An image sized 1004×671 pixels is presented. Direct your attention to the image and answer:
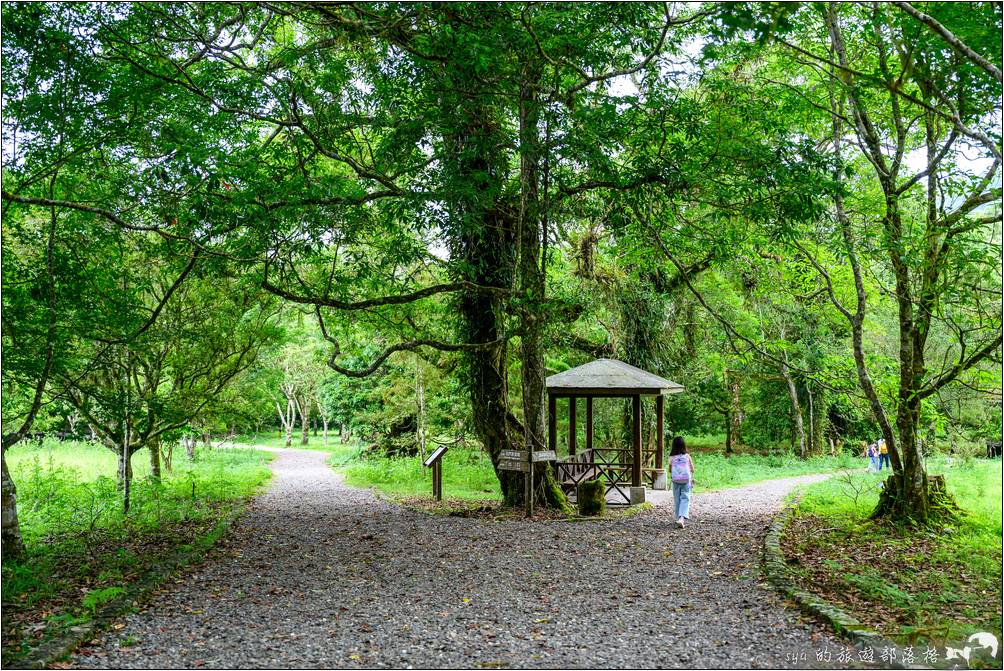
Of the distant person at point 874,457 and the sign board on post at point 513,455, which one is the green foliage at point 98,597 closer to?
the sign board on post at point 513,455

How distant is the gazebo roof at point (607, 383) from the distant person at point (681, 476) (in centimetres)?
264

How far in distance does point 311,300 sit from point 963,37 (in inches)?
273

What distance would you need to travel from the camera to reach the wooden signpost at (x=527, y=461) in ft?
33.9

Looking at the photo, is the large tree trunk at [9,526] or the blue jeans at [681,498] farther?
the blue jeans at [681,498]

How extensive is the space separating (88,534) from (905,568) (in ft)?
29.1

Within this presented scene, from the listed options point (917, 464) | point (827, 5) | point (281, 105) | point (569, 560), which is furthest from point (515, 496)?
point (827, 5)

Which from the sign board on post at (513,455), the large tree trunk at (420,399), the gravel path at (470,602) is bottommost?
the gravel path at (470,602)

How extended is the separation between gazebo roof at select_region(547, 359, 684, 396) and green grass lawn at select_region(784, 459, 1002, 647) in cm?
307

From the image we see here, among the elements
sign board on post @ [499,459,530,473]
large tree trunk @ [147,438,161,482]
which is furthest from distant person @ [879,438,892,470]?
large tree trunk @ [147,438,161,482]

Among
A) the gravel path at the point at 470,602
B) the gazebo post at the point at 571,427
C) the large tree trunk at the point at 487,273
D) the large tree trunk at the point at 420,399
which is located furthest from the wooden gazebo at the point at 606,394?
the large tree trunk at the point at 420,399

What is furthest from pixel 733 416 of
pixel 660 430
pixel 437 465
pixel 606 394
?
pixel 437 465

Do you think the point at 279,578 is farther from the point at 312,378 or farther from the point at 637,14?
the point at 312,378

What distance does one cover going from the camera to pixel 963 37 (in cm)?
619

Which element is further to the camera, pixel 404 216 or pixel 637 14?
pixel 404 216
